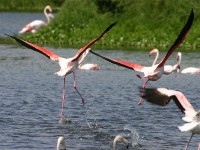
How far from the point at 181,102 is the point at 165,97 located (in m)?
0.35

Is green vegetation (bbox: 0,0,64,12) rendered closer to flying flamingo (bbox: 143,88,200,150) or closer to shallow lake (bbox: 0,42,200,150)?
shallow lake (bbox: 0,42,200,150)

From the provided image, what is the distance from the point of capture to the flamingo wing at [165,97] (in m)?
10.8

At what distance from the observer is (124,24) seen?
1198 inches

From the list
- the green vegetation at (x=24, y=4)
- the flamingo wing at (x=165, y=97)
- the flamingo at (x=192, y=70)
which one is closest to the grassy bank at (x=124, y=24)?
the flamingo at (x=192, y=70)

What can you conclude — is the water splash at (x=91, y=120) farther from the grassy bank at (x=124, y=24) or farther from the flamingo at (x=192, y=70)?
the grassy bank at (x=124, y=24)

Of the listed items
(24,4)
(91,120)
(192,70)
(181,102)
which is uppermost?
(24,4)

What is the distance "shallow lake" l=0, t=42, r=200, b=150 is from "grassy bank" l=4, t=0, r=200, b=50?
494 cm

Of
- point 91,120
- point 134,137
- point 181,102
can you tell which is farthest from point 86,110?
point 181,102

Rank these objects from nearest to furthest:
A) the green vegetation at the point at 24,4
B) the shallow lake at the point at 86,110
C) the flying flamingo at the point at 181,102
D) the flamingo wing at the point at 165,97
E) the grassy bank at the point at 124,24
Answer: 1. the flying flamingo at the point at 181,102
2. the flamingo wing at the point at 165,97
3. the shallow lake at the point at 86,110
4. the grassy bank at the point at 124,24
5. the green vegetation at the point at 24,4

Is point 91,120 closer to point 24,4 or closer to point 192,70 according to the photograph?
point 192,70

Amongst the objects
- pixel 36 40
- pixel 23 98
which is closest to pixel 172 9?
pixel 36 40

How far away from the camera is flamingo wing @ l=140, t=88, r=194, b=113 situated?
10.8m

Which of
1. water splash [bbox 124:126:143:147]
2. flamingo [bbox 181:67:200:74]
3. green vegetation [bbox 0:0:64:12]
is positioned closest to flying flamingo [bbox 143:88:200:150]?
water splash [bbox 124:126:143:147]

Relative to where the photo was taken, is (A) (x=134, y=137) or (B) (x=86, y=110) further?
(B) (x=86, y=110)
